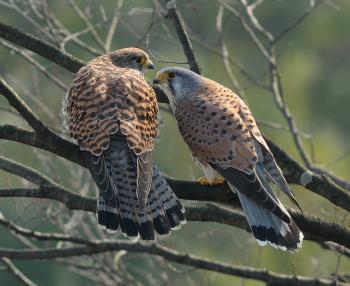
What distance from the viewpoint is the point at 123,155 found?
449 cm

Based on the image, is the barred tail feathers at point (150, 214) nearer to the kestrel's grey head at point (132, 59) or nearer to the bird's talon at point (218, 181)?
the bird's talon at point (218, 181)

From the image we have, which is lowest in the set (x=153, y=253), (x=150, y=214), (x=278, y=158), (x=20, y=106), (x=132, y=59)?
(x=153, y=253)

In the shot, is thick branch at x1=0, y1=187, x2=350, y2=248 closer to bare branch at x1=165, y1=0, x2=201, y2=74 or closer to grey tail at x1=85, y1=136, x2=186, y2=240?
grey tail at x1=85, y1=136, x2=186, y2=240

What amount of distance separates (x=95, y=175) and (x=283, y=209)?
79cm

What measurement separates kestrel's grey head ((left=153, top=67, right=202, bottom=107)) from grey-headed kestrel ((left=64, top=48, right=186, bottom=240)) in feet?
2.01

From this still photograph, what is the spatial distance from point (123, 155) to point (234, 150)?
59cm

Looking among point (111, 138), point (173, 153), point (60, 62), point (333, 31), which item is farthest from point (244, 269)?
point (333, 31)

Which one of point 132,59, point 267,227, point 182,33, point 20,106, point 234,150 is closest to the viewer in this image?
point 20,106

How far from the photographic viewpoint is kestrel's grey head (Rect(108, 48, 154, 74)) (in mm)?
5367

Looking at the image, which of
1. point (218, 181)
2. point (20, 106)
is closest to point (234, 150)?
point (218, 181)

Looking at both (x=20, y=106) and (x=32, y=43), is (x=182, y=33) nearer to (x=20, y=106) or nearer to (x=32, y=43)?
(x=32, y=43)

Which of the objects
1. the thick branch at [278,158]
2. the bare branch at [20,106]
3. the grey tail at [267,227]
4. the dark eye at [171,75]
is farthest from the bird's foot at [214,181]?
the bare branch at [20,106]

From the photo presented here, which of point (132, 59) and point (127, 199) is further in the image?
point (132, 59)

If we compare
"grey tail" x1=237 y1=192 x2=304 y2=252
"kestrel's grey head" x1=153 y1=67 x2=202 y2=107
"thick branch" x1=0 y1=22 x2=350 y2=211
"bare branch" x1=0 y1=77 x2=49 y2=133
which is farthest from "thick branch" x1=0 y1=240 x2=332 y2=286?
"bare branch" x1=0 y1=77 x2=49 y2=133
